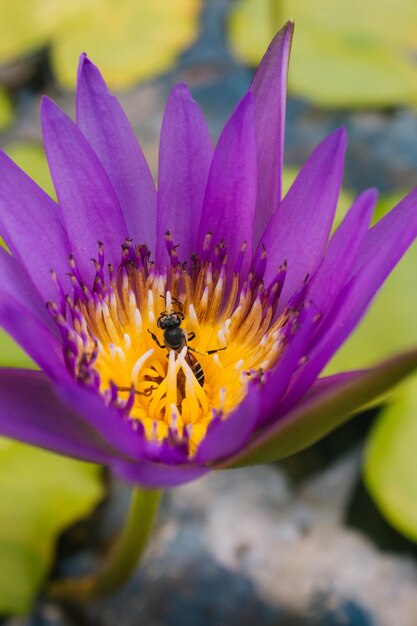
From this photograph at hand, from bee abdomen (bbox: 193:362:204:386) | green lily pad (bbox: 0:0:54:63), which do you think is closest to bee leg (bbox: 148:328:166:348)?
bee abdomen (bbox: 193:362:204:386)

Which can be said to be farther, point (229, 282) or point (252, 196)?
point (229, 282)

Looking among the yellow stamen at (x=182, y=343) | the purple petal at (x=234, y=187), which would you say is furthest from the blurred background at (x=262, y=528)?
the purple petal at (x=234, y=187)

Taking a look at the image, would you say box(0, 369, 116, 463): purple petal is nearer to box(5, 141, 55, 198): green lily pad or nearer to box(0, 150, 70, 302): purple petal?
box(0, 150, 70, 302): purple petal

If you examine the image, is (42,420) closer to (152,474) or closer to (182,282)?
(152,474)

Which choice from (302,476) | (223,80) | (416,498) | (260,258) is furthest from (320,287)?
(223,80)

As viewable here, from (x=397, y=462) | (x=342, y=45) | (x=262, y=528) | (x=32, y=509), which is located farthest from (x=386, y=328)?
(x=342, y=45)

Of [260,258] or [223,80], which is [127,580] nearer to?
[260,258]
